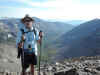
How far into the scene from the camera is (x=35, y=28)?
23.9 ft

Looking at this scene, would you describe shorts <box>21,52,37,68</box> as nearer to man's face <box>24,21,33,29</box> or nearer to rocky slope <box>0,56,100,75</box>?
man's face <box>24,21,33,29</box>

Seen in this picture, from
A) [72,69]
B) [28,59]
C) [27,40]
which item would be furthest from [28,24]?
[72,69]

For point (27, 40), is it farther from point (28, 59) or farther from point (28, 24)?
point (28, 59)

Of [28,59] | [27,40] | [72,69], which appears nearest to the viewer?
[27,40]

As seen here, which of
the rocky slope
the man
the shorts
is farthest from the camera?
the rocky slope

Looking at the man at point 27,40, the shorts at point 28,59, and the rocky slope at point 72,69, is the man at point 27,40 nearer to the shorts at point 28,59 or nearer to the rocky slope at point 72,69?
the shorts at point 28,59

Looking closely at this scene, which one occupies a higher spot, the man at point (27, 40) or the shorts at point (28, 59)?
the man at point (27, 40)

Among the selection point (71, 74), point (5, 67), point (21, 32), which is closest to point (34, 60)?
point (21, 32)

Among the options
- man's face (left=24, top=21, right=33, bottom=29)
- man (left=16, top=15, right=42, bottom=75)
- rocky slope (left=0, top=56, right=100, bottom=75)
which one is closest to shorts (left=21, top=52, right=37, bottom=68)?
man (left=16, top=15, right=42, bottom=75)

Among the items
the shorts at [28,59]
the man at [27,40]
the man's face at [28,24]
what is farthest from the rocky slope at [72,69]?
the man's face at [28,24]

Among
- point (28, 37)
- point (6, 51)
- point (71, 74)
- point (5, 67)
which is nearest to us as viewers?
point (28, 37)

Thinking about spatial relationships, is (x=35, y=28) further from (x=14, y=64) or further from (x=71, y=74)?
(x=14, y=64)

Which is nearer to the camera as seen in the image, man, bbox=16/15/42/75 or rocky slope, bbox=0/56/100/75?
man, bbox=16/15/42/75

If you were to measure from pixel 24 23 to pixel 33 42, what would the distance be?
81 centimetres
